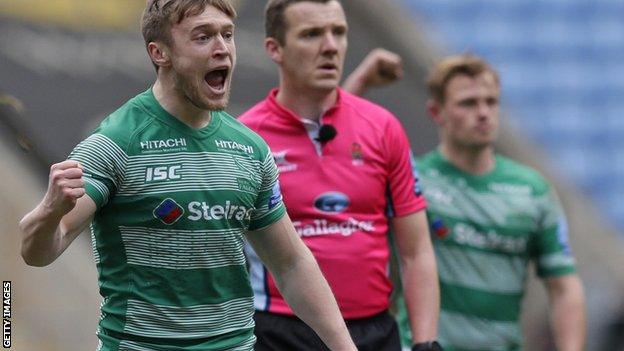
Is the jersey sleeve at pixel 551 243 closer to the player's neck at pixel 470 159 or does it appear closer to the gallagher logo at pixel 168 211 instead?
the player's neck at pixel 470 159

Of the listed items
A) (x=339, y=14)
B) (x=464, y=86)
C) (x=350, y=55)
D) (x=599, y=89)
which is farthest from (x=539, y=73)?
(x=339, y=14)

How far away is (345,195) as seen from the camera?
16.1 ft

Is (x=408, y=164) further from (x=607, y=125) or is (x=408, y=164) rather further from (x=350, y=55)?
(x=607, y=125)

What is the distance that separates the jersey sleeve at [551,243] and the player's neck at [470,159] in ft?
1.04

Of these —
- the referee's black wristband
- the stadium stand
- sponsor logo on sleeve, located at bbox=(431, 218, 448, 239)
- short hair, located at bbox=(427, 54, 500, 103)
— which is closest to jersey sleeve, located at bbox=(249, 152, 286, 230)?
the referee's black wristband

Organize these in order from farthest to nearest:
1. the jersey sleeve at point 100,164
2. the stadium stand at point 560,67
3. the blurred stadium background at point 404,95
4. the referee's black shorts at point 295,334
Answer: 1. the stadium stand at point 560,67
2. the blurred stadium background at point 404,95
3. the referee's black shorts at point 295,334
4. the jersey sleeve at point 100,164

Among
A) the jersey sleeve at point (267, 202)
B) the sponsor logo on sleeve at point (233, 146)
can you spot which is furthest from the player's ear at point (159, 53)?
the jersey sleeve at point (267, 202)

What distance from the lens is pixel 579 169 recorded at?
484 inches

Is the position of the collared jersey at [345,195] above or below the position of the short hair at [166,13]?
A: below

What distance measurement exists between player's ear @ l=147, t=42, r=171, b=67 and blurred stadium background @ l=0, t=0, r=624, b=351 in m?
2.36

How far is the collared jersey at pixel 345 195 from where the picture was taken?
4879mm

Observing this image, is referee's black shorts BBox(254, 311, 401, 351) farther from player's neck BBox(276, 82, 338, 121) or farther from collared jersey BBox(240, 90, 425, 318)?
player's neck BBox(276, 82, 338, 121)

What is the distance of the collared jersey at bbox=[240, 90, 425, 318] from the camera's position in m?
4.88

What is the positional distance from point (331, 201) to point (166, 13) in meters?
1.47
